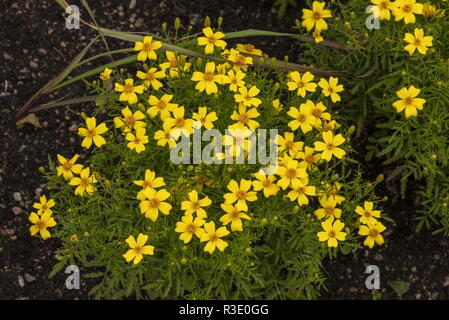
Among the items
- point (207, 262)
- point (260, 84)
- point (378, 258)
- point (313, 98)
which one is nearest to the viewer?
point (207, 262)

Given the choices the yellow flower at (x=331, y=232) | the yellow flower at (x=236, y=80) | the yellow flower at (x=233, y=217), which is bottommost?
the yellow flower at (x=331, y=232)

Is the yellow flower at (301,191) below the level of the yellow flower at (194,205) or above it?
above

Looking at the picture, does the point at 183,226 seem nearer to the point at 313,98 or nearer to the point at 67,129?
the point at 313,98

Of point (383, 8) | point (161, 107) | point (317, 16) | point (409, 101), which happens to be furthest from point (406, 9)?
point (161, 107)

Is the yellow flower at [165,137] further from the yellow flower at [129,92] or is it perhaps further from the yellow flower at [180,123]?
the yellow flower at [129,92]

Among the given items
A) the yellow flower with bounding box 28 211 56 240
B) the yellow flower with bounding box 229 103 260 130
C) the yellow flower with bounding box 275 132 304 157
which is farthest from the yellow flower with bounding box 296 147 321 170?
the yellow flower with bounding box 28 211 56 240

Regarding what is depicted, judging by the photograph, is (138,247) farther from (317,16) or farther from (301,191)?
(317,16)

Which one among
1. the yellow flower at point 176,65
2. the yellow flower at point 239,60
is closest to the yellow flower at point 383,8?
the yellow flower at point 239,60
